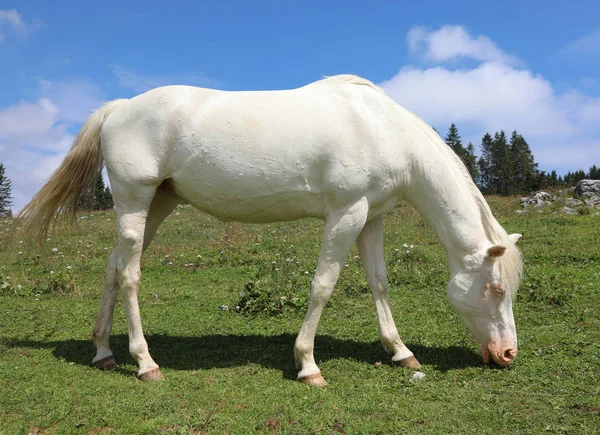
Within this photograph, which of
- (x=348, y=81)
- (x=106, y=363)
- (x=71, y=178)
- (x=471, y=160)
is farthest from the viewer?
(x=471, y=160)

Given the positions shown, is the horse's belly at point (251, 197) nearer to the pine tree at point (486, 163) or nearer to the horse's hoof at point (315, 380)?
the horse's hoof at point (315, 380)

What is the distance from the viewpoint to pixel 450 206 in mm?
4738

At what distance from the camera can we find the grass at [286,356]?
3.65 m

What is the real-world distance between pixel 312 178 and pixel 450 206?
1317 mm

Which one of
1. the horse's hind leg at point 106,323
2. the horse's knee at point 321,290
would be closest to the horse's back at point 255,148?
the horse's knee at point 321,290

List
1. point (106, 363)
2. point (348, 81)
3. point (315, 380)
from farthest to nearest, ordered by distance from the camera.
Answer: point (348, 81)
point (106, 363)
point (315, 380)

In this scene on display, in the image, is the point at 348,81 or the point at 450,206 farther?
the point at 348,81

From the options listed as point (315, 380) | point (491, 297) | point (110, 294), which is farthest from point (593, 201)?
point (110, 294)

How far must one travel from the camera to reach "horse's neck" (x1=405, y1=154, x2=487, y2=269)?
4.69m

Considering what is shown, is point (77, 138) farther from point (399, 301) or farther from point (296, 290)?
point (399, 301)

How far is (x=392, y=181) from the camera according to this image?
15.4ft

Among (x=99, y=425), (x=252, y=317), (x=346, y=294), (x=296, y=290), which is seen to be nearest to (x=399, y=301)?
(x=346, y=294)

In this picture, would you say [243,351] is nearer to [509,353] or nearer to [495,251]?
[509,353]

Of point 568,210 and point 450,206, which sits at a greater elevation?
point 568,210
